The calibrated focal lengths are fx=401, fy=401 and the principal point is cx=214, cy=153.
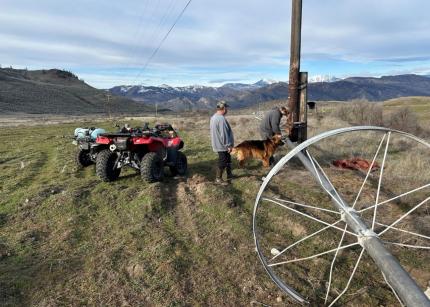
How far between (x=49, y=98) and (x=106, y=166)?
82.1m

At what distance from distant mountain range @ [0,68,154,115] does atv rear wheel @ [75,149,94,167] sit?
54.1m

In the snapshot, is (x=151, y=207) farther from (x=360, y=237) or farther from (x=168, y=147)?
(x=360, y=237)

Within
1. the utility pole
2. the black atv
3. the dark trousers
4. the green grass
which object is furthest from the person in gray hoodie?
the black atv

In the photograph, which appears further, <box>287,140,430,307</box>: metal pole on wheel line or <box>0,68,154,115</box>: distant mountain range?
<box>0,68,154,115</box>: distant mountain range

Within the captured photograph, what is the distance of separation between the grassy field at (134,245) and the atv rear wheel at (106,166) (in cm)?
20

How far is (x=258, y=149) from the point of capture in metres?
9.87

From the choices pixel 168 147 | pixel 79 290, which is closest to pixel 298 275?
pixel 79 290

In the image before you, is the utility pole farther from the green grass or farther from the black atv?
the black atv

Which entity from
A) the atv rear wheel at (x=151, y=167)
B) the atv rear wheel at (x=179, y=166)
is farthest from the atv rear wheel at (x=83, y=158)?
the atv rear wheel at (x=151, y=167)

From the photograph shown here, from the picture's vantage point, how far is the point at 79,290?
4.62 meters

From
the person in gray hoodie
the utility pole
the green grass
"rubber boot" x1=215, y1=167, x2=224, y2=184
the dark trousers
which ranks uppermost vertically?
the utility pole

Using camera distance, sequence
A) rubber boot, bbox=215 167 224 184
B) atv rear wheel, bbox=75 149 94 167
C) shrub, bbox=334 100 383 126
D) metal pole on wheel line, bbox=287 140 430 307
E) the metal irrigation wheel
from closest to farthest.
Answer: metal pole on wheel line, bbox=287 140 430 307 → the metal irrigation wheel → rubber boot, bbox=215 167 224 184 → atv rear wheel, bbox=75 149 94 167 → shrub, bbox=334 100 383 126

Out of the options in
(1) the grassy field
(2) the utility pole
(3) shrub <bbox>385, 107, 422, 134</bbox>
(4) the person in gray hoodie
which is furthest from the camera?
(3) shrub <bbox>385, 107, 422, 134</bbox>

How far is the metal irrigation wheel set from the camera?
3.61 m
